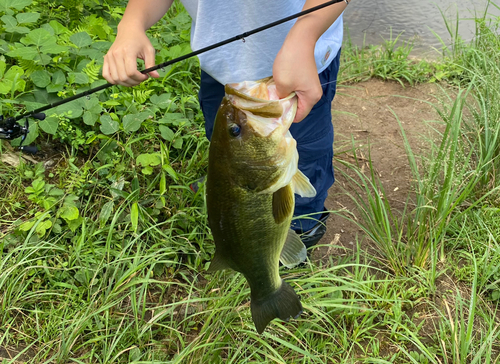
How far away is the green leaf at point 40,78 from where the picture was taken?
2.89 m

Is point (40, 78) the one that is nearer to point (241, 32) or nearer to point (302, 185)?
point (241, 32)

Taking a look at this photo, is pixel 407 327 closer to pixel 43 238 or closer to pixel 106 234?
pixel 106 234

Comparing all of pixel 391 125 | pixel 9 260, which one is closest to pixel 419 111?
pixel 391 125

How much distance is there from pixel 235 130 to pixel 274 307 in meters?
0.81

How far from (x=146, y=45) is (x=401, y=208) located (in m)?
2.23

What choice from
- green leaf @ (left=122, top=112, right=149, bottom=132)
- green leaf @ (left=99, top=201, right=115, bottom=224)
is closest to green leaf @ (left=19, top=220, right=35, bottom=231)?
green leaf @ (left=99, top=201, right=115, bottom=224)

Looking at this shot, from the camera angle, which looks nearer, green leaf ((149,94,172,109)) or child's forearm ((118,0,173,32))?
child's forearm ((118,0,173,32))

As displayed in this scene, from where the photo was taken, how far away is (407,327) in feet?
7.49

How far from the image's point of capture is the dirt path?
3.15 meters

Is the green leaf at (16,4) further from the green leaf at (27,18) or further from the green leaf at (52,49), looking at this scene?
the green leaf at (52,49)

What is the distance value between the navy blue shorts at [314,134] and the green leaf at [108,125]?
0.73 m

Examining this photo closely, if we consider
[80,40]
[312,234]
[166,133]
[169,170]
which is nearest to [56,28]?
[80,40]

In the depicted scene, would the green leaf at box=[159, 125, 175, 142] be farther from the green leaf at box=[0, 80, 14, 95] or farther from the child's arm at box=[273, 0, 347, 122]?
the child's arm at box=[273, 0, 347, 122]

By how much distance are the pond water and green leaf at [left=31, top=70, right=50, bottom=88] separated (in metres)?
3.58
